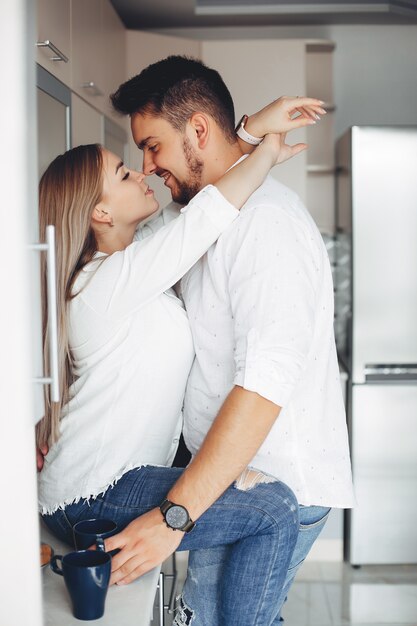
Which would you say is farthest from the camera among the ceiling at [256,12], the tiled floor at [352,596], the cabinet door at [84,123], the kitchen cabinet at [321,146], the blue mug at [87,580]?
the kitchen cabinet at [321,146]

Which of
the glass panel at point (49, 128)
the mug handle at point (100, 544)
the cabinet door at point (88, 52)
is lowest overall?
the mug handle at point (100, 544)

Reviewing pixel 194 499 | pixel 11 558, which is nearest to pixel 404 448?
pixel 194 499

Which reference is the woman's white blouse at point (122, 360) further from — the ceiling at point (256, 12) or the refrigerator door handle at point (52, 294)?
the ceiling at point (256, 12)

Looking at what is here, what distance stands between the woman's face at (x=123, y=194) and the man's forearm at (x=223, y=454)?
0.54 m

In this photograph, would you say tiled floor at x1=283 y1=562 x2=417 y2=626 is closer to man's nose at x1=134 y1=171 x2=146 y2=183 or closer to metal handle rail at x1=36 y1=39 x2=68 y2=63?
man's nose at x1=134 y1=171 x2=146 y2=183

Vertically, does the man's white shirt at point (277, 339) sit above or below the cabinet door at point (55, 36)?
below

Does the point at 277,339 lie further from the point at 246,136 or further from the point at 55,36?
the point at 55,36

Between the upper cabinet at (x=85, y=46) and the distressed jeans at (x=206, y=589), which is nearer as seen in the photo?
the distressed jeans at (x=206, y=589)

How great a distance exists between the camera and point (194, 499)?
1325mm

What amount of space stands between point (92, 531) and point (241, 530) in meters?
0.26

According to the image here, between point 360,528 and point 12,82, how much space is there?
2705mm

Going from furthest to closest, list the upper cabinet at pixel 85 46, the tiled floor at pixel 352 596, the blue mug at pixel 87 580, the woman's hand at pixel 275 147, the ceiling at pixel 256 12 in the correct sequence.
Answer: the ceiling at pixel 256 12 < the tiled floor at pixel 352 596 < the upper cabinet at pixel 85 46 < the woman's hand at pixel 275 147 < the blue mug at pixel 87 580

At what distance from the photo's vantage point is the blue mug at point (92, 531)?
1.32 m

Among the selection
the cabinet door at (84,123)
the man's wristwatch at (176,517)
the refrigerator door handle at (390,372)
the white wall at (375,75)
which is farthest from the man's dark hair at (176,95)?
the white wall at (375,75)
